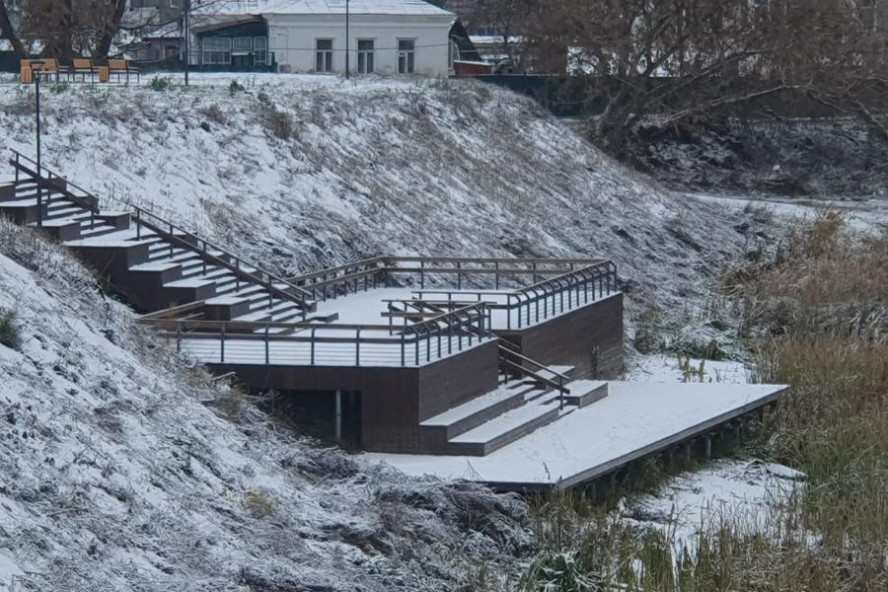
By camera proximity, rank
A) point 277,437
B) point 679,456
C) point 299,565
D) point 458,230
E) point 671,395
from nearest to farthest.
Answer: point 299,565
point 277,437
point 679,456
point 671,395
point 458,230

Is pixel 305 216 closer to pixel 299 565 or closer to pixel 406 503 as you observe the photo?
pixel 406 503

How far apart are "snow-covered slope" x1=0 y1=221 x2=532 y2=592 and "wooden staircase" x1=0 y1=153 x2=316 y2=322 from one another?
3.05 m

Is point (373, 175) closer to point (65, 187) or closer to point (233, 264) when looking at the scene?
point (233, 264)

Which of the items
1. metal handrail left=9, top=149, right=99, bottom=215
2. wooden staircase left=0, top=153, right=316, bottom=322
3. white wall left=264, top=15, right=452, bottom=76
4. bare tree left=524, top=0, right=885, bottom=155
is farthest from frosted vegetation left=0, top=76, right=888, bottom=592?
white wall left=264, top=15, right=452, bottom=76

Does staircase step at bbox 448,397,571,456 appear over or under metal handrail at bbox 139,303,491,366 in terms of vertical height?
under

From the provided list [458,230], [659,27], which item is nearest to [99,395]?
[458,230]

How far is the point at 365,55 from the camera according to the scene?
63.9 metres

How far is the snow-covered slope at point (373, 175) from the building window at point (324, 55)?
8658 mm

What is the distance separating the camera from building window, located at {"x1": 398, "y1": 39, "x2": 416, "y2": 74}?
213 feet

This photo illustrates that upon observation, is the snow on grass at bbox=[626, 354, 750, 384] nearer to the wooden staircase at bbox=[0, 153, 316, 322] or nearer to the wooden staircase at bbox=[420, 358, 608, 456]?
the wooden staircase at bbox=[420, 358, 608, 456]

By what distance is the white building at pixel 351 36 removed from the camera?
63438 millimetres

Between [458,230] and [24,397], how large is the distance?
23275 mm

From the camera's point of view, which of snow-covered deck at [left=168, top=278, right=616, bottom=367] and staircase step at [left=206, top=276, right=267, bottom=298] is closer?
snow-covered deck at [left=168, top=278, right=616, bottom=367]

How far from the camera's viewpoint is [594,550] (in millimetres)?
19547
